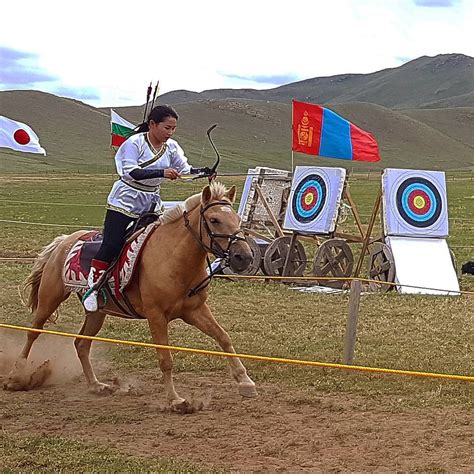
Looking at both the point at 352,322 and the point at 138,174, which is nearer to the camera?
the point at 138,174

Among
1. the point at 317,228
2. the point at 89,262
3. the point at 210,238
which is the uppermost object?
the point at 210,238

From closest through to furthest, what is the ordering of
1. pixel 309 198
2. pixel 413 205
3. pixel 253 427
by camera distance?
pixel 253 427
pixel 413 205
pixel 309 198

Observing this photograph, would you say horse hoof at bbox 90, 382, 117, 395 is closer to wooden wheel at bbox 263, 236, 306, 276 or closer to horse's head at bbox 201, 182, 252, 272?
horse's head at bbox 201, 182, 252, 272

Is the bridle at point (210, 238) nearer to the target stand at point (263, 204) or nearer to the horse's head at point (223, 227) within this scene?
the horse's head at point (223, 227)

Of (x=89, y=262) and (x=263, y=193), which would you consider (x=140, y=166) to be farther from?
(x=263, y=193)

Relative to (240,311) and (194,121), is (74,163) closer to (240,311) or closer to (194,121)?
(194,121)

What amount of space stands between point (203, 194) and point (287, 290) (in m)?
6.63

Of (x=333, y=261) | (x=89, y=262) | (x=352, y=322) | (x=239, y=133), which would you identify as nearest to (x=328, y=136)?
(x=333, y=261)

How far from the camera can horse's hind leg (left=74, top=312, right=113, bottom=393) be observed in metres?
7.30

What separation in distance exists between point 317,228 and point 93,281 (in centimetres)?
708

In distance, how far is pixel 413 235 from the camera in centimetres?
1333

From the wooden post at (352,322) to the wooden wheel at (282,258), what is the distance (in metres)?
5.91

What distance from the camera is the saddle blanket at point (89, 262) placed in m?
6.79

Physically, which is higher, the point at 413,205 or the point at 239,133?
the point at 239,133
